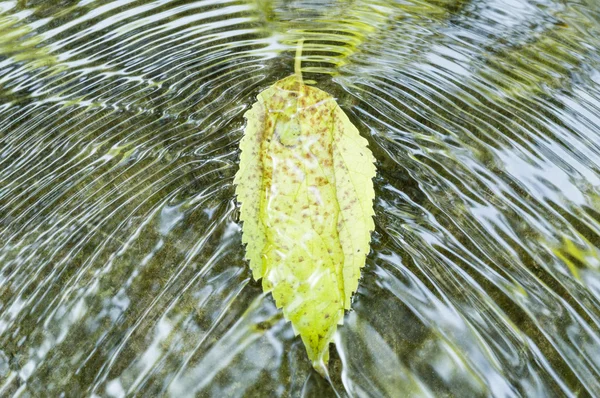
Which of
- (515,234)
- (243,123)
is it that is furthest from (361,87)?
(515,234)

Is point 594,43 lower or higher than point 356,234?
lower

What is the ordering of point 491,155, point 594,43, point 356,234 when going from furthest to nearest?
point 594,43, point 491,155, point 356,234

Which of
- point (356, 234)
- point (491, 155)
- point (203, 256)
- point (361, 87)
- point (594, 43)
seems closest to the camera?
point (356, 234)

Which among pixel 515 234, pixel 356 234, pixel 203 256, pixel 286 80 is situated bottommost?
pixel 515 234

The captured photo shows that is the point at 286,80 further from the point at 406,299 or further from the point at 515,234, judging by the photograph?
the point at 515,234

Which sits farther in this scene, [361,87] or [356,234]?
[361,87]

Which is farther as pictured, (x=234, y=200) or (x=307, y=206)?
(x=234, y=200)
